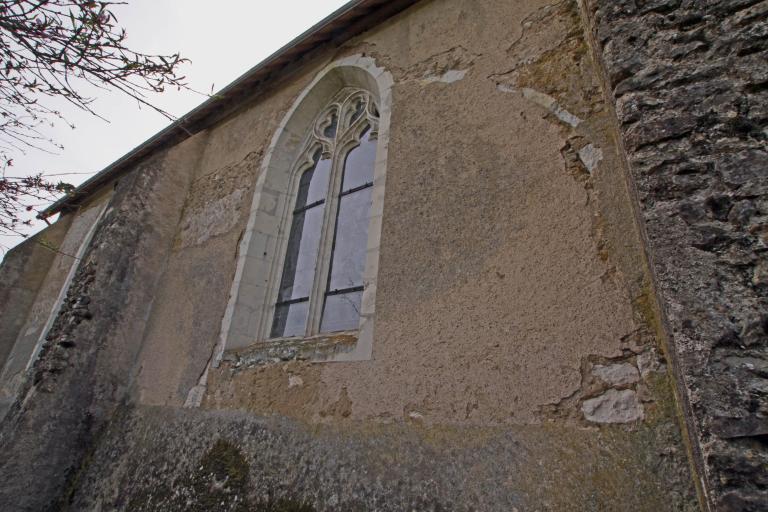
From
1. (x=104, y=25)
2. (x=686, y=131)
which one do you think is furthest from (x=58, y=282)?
(x=686, y=131)

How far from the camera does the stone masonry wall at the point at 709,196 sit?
0.99 metres

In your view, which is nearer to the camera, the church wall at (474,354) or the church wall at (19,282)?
the church wall at (474,354)

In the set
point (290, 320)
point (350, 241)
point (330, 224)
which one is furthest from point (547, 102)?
Answer: point (290, 320)

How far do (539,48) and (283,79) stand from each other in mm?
3075

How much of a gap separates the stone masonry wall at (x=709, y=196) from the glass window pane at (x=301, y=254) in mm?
2725

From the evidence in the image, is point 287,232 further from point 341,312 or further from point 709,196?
point 709,196

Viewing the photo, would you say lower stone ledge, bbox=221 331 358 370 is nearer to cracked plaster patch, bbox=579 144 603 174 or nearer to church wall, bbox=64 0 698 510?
church wall, bbox=64 0 698 510

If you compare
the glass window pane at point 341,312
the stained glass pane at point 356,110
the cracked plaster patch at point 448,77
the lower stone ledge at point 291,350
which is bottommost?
the lower stone ledge at point 291,350

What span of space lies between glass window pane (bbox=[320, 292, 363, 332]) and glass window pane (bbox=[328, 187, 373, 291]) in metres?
0.09

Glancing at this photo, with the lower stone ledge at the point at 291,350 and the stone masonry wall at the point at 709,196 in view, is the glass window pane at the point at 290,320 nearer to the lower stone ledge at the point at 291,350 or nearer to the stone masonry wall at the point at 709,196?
the lower stone ledge at the point at 291,350

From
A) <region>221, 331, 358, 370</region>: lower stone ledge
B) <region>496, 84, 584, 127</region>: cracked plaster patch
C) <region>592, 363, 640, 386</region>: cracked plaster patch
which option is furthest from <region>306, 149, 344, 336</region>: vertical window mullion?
<region>592, 363, 640, 386</region>: cracked plaster patch

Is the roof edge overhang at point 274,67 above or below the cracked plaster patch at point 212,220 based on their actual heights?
above

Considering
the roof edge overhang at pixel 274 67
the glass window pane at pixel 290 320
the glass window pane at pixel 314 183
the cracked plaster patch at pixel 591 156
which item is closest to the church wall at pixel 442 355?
the cracked plaster patch at pixel 591 156

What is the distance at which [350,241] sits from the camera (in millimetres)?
3529
